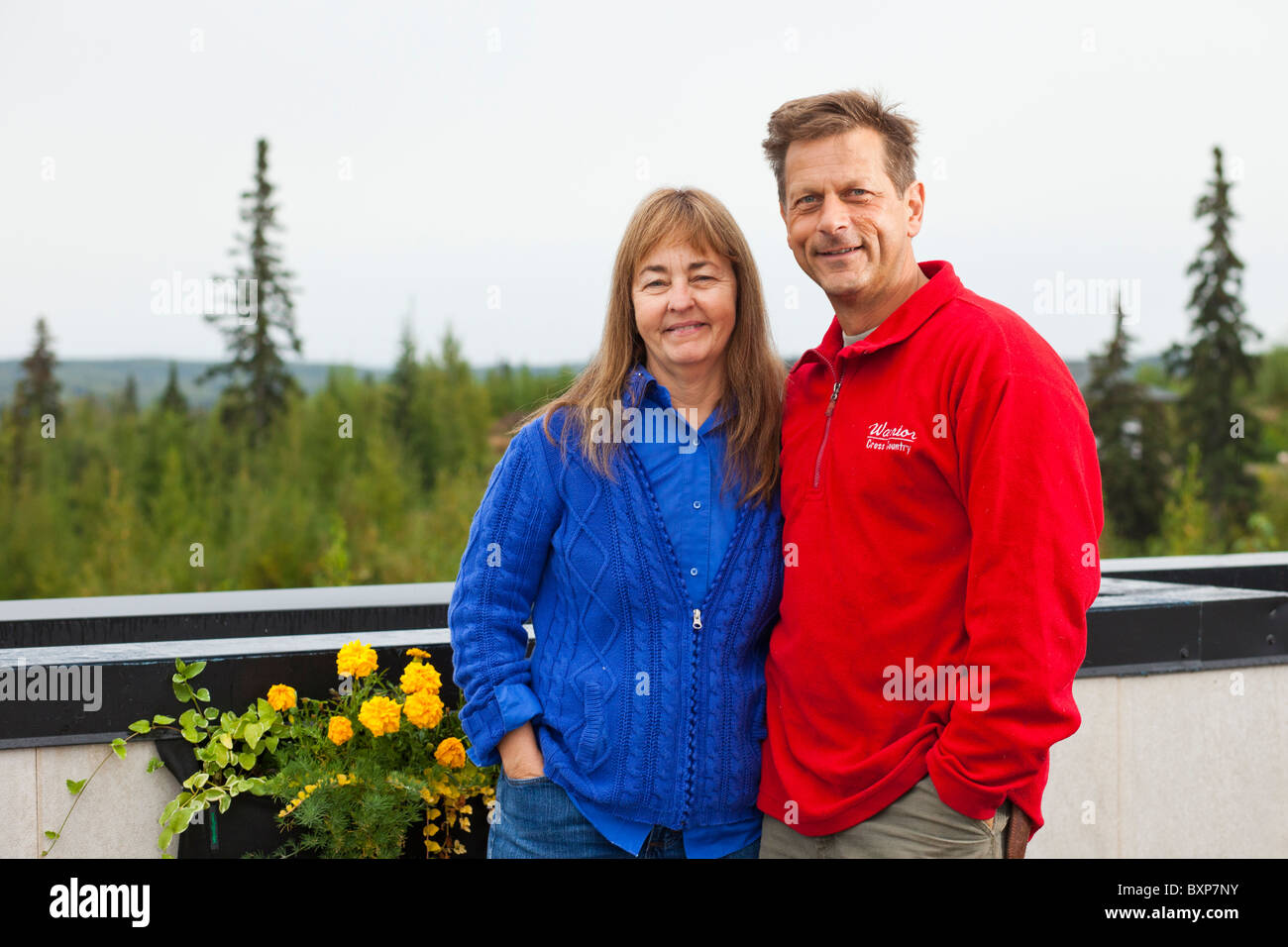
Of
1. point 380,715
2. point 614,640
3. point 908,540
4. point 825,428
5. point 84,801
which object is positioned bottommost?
point 84,801

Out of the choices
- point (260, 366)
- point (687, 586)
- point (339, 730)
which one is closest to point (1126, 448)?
point (260, 366)

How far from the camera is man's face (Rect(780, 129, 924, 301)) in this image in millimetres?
2375

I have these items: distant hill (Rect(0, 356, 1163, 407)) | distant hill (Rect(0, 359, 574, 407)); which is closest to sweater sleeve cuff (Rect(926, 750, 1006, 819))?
distant hill (Rect(0, 356, 1163, 407))

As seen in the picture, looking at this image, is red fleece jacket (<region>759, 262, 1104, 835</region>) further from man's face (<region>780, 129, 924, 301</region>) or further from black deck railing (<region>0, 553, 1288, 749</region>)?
black deck railing (<region>0, 553, 1288, 749</region>)

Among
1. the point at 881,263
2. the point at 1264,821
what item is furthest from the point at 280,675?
the point at 1264,821

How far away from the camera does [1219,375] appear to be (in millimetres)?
16203

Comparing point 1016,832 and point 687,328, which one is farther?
point 687,328

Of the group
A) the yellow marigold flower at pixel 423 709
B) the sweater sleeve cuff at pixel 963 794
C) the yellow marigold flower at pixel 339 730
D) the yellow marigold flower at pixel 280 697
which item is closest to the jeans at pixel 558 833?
the sweater sleeve cuff at pixel 963 794

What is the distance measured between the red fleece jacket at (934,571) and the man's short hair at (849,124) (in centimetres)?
24

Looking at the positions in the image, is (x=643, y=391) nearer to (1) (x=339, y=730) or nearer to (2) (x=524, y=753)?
(2) (x=524, y=753)

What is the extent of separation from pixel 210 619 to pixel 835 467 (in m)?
2.67

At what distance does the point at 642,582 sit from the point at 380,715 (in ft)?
3.22

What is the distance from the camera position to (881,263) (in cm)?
238

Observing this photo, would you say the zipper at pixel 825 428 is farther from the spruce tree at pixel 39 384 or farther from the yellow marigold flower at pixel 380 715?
the spruce tree at pixel 39 384
